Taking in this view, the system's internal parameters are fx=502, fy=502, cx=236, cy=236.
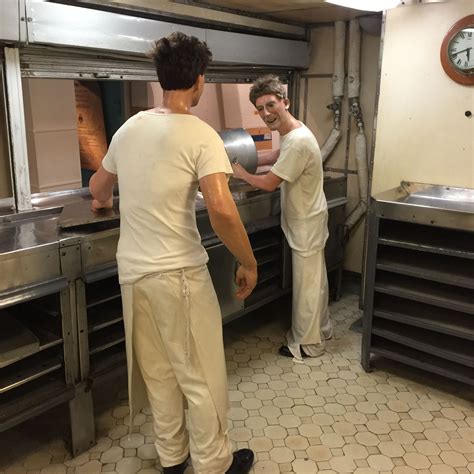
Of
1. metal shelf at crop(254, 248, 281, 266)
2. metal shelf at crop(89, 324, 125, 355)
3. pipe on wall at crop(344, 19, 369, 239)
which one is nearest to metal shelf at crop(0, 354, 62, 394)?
metal shelf at crop(89, 324, 125, 355)

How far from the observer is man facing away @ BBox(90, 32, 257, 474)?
1.49 metres

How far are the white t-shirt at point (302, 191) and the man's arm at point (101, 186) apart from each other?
85cm

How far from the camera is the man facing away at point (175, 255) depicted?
1.49m

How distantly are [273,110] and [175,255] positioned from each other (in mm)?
1176

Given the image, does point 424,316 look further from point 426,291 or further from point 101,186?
point 101,186

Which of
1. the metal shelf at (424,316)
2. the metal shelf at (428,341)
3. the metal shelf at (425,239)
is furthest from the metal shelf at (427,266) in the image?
the metal shelf at (428,341)

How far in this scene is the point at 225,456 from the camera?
1.72 meters

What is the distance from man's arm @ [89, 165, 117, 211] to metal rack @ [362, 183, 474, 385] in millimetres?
1223

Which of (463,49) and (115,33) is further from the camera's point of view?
(463,49)

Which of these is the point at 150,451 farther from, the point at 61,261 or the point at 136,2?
the point at 136,2

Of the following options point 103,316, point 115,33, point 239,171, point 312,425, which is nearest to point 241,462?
point 312,425

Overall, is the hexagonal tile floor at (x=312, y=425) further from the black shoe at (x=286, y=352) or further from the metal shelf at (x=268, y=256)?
the metal shelf at (x=268, y=256)

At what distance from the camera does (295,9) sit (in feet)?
9.29

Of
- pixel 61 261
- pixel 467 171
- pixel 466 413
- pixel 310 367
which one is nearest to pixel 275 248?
pixel 310 367
